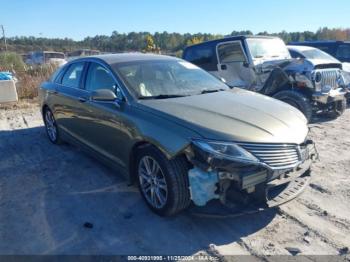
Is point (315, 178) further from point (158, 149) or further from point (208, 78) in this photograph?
point (158, 149)

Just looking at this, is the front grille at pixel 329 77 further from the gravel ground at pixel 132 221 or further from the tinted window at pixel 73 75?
the tinted window at pixel 73 75

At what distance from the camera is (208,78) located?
4.67m

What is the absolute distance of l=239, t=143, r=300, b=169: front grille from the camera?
293cm

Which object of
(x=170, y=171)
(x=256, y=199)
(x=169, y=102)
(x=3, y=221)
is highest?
Result: (x=169, y=102)

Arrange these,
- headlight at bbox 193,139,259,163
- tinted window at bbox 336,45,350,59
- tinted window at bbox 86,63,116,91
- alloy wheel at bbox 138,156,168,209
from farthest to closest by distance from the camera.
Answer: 1. tinted window at bbox 336,45,350,59
2. tinted window at bbox 86,63,116,91
3. alloy wheel at bbox 138,156,168,209
4. headlight at bbox 193,139,259,163

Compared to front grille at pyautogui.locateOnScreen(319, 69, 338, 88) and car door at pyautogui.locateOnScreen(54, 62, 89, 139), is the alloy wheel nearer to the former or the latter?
car door at pyautogui.locateOnScreen(54, 62, 89, 139)

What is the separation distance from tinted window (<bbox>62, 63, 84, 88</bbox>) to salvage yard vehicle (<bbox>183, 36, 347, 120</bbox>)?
3936 millimetres

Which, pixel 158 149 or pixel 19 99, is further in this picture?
Result: pixel 19 99

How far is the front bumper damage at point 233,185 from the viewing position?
2893 millimetres

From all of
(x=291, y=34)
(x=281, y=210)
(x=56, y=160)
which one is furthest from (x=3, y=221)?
(x=291, y=34)

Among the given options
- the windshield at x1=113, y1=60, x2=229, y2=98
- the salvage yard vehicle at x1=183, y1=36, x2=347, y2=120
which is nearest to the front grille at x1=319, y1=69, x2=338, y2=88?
the salvage yard vehicle at x1=183, y1=36, x2=347, y2=120

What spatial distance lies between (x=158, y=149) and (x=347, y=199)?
2250mm

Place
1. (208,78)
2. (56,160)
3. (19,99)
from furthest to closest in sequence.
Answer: (19,99) → (56,160) → (208,78)

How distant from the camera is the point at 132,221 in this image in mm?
3473
